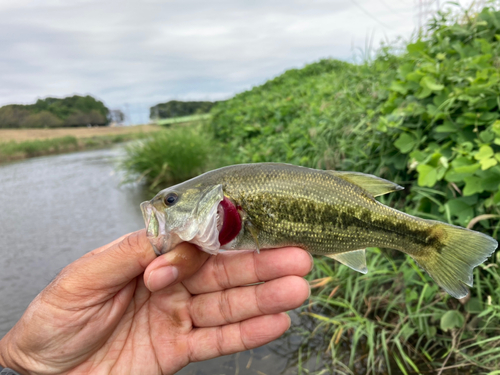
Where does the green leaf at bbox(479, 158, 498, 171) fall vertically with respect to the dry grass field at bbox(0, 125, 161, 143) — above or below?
below

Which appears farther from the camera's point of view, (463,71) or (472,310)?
(463,71)

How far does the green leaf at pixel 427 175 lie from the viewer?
3.55 m

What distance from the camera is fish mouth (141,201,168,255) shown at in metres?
2.01

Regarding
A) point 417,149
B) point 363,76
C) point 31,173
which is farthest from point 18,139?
point 417,149

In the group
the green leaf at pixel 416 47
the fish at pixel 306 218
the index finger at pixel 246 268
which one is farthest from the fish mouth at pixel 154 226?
the green leaf at pixel 416 47

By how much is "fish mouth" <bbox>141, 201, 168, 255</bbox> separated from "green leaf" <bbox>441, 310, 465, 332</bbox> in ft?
9.68

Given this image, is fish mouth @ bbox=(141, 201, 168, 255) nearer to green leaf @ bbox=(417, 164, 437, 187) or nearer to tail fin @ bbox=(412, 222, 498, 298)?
tail fin @ bbox=(412, 222, 498, 298)

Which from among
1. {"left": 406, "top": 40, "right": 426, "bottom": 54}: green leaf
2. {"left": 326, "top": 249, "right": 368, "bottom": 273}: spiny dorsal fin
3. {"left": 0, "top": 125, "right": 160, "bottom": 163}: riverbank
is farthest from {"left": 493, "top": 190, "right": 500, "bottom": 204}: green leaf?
{"left": 0, "top": 125, "right": 160, "bottom": 163}: riverbank

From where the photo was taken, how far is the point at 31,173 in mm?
19547

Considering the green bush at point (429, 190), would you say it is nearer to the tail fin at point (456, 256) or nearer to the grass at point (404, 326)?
the grass at point (404, 326)

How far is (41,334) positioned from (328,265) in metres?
4.00

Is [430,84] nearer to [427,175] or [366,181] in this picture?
[427,175]

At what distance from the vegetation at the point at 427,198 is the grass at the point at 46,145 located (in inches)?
852

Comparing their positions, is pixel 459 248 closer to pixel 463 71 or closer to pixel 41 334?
pixel 41 334
